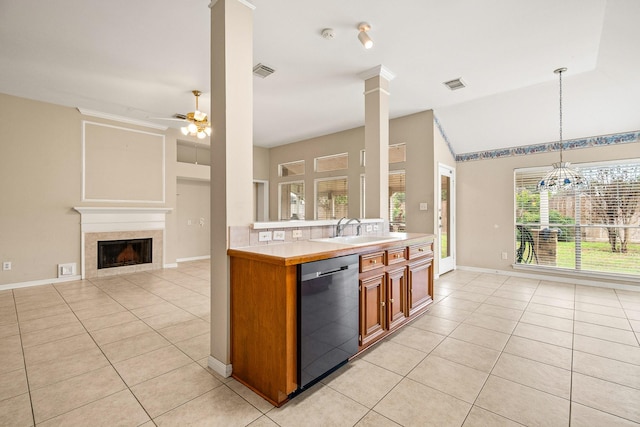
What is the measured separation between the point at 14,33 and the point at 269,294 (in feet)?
12.3

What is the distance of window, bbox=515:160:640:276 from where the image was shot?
14.2 ft

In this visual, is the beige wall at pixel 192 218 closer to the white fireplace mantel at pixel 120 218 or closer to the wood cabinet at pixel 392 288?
the white fireplace mantel at pixel 120 218

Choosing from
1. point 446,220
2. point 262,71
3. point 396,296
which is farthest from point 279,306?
point 446,220

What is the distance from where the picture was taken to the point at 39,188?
4582 mm

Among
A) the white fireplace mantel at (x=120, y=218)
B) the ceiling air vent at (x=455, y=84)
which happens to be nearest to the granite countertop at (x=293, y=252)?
→ the ceiling air vent at (x=455, y=84)

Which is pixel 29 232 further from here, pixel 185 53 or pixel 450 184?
pixel 450 184

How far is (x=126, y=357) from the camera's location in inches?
91.7

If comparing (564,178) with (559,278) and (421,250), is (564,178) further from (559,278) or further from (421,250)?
(421,250)

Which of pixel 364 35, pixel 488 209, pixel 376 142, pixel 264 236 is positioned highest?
pixel 364 35

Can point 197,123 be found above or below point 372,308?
above

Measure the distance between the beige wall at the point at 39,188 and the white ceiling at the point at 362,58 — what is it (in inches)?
12.3

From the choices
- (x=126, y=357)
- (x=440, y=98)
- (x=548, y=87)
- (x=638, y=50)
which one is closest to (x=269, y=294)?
(x=126, y=357)

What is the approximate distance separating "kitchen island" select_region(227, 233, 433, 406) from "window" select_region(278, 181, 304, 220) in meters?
4.97

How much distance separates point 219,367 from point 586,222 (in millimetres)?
5774
